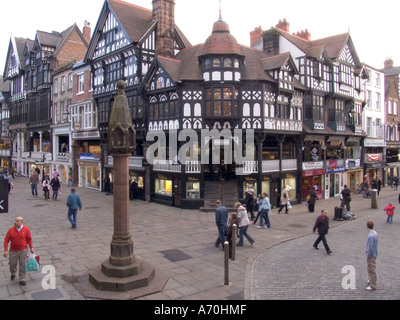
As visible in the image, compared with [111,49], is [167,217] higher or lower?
lower

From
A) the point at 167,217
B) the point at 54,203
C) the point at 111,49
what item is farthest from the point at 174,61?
the point at 54,203

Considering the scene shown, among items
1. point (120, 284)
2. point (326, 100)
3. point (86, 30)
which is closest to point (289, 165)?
point (326, 100)

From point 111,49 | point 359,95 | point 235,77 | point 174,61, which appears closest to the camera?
point 235,77

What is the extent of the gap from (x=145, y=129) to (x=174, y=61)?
5.32 m

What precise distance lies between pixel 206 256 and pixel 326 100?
2126cm

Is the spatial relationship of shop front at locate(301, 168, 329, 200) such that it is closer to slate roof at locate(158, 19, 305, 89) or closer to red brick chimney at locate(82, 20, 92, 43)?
slate roof at locate(158, 19, 305, 89)

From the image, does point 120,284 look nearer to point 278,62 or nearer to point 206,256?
point 206,256

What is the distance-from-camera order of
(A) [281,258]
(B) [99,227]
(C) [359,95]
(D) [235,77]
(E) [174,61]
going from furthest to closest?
(C) [359,95] < (E) [174,61] < (D) [235,77] < (B) [99,227] < (A) [281,258]

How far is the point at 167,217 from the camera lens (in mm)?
18281

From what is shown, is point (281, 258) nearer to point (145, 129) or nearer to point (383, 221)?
point (383, 221)

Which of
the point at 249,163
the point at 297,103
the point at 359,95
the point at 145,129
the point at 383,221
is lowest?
the point at 383,221

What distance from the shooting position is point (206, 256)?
432 inches

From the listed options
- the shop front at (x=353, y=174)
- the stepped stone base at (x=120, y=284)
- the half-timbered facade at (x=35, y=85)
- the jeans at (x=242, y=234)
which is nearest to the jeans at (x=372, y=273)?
the jeans at (x=242, y=234)
